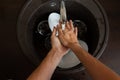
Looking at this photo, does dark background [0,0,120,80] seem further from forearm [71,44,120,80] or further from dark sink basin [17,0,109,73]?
forearm [71,44,120,80]

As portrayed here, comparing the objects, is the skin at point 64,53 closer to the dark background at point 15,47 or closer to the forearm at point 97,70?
the forearm at point 97,70

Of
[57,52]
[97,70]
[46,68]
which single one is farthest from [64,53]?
[97,70]

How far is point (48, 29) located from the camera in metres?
1.03

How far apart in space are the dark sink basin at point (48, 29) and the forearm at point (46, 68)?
9 centimetres

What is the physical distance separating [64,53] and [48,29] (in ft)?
0.64

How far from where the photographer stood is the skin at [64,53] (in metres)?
0.59

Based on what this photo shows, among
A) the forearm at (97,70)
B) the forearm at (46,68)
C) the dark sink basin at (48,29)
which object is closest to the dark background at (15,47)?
the dark sink basin at (48,29)

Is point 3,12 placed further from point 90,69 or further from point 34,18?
point 90,69

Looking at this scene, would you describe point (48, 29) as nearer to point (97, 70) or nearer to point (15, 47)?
point (15, 47)

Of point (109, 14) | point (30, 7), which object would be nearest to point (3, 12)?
point (30, 7)

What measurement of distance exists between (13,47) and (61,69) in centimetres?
21

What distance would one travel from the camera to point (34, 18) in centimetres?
99

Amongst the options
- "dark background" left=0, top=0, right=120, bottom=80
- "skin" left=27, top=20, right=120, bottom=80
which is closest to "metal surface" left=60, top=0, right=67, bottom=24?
"skin" left=27, top=20, right=120, bottom=80

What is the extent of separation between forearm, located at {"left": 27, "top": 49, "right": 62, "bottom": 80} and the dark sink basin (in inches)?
3.7
